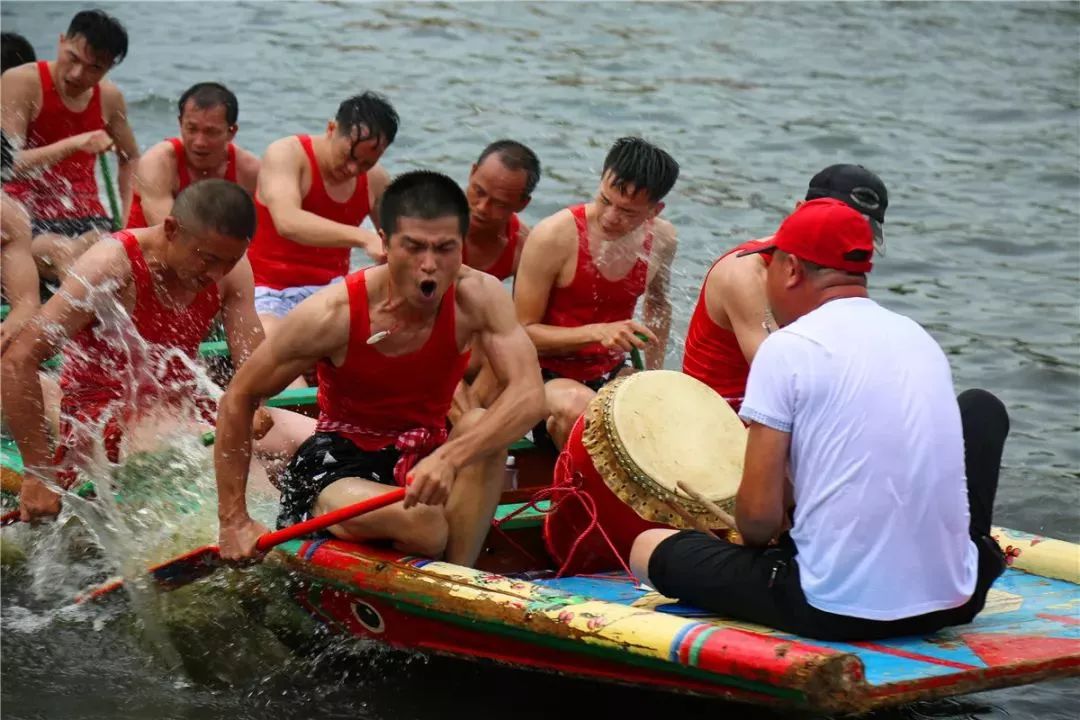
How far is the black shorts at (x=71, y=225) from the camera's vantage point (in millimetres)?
8406

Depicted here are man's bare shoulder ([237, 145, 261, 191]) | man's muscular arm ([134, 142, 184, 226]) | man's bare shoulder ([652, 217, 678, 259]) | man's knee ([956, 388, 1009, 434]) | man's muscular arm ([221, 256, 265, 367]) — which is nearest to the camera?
man's knee ([956, 388, 1009, 434])

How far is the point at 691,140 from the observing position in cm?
1444

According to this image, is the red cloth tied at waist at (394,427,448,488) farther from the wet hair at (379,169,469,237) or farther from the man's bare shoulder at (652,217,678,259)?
the man's bare shoulder at (652,217,678,259)

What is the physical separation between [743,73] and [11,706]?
Result: 12.4m

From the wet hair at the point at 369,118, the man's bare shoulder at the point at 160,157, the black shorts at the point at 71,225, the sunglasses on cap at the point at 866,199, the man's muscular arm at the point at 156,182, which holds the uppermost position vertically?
the sunglasses on cap at the point at 866,199

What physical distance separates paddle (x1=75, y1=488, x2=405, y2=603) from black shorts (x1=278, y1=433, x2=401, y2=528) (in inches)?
5.2

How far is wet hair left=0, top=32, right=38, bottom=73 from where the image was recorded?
9242mm

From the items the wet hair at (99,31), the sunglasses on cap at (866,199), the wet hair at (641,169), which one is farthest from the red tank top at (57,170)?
the sunglasses on cap at (866,199)

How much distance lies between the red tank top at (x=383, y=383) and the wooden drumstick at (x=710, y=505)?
2.95 ft

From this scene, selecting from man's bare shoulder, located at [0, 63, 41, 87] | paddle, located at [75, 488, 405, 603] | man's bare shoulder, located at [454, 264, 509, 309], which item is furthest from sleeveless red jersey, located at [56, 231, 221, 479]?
man's bare shoulder, located at [0, 63, 41, 87]

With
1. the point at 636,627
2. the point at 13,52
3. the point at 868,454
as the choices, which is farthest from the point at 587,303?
the point at 13,52

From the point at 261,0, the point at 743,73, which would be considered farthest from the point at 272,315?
the point at 261,0

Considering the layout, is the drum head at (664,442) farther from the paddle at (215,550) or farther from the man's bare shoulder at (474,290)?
the paddle at (215,550)

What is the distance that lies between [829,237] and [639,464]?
1.26 metres
